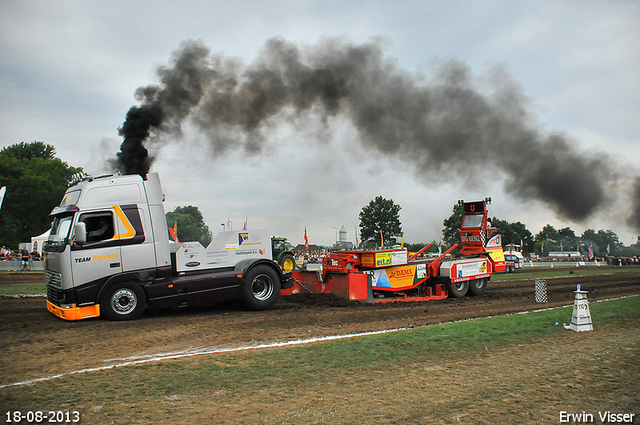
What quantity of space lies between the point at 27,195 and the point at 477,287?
60974 mm

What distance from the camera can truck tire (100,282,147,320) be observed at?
9141mm

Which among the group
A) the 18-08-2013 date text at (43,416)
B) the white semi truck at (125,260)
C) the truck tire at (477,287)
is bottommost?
the truck tire at (477,287)

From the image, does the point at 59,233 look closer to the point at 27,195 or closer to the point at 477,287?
the point at 477,287

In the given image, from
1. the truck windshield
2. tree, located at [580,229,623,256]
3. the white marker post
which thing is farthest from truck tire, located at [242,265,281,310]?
tree, located at [580,229,623,256]

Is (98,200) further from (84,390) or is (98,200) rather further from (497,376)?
(497,376)

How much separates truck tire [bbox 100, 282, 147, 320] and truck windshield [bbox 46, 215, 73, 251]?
1.43m

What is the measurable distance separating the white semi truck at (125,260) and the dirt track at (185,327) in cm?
46

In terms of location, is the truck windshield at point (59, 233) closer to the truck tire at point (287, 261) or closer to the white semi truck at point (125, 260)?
the white semi truck at point (125, 260)

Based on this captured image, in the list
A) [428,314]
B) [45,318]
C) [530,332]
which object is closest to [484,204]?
[428,314]

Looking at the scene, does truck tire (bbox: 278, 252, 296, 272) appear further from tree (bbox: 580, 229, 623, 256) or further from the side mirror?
tree (bbox: 580, 229, 623, 256)

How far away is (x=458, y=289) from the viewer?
14.4m

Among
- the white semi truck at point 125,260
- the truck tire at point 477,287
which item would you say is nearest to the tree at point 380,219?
the truck tire at point 477,287

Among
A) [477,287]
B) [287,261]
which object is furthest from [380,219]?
[477,287]

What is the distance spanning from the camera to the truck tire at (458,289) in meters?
14.2
